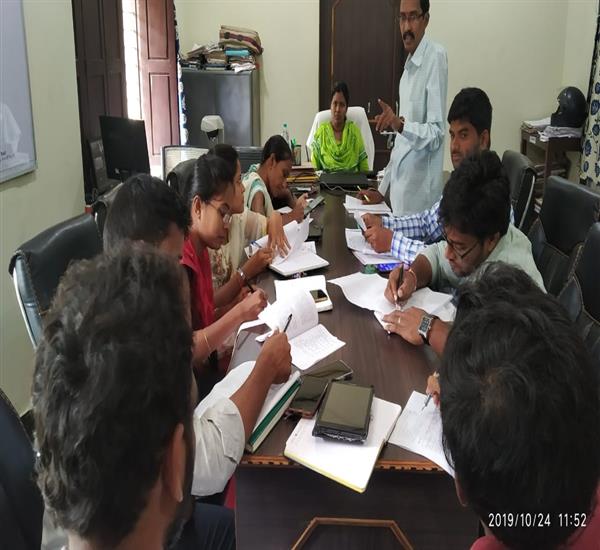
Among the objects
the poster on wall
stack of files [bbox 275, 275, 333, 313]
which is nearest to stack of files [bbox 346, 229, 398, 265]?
stack of files [bbox 275, 275, 333, 313]

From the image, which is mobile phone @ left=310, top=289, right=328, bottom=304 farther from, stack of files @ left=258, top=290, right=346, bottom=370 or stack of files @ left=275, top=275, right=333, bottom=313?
stack of files @ left=258, top=290, right=346, bottom=370

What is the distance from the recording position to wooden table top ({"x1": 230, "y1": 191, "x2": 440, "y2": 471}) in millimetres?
1137

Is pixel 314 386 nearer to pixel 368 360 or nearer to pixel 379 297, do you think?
pixel 368 360

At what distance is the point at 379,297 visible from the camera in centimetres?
183

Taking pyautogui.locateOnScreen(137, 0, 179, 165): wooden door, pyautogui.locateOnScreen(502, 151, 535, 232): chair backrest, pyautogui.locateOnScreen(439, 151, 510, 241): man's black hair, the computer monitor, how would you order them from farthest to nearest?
1. pyautogui.locateOnScreen(137, 0, 179, 165): wooden door
2. the computer monitor
3. pyautogui.locateOnScreen(502, 151, 535, 232): chair backrest
4. pyautogui.locateOnScreen(439, 151, 510, 241): man's black hair

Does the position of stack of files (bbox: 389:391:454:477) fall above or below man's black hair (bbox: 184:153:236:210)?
below

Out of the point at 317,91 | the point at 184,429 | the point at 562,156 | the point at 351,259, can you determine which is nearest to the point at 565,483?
the point at 184,429

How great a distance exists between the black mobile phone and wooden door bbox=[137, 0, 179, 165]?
387 centimetres

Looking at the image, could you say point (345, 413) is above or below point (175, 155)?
below

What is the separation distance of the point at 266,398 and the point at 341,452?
20 centimetres

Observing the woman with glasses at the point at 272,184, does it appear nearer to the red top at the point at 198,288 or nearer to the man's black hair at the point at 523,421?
the red top at the point at 198,288

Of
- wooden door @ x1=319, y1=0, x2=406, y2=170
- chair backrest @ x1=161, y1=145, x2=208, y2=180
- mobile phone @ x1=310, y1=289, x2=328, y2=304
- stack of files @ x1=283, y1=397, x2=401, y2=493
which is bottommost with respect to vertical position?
stack of files @ x1=283, y1=397, x2=401, y2=493

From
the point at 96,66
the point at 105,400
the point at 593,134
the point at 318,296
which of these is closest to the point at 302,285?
the point at 318,296

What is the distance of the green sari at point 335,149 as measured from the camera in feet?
13.2
